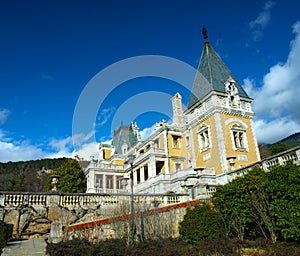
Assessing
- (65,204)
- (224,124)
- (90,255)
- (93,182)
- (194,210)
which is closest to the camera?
(90,255)

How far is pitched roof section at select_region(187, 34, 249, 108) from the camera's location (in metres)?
28.4

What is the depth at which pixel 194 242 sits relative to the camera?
33.6ft

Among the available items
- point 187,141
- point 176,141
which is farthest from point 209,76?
point 176,141

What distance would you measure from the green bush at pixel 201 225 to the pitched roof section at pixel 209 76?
18252mm

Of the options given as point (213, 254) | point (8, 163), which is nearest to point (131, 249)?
point (213, 254)

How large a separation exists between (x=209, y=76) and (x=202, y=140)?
22.6ft

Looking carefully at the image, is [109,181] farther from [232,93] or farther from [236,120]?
[232,93]

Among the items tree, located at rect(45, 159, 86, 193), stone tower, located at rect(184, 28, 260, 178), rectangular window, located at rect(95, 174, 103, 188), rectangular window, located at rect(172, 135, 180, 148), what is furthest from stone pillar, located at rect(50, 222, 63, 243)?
rectangular window, located at rect(172, 135, 180, 148)

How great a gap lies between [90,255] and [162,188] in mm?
20614

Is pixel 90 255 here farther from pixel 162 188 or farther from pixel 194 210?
pixel 162 188

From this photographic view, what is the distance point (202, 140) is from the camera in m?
28.9

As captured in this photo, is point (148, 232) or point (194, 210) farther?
point (194, 210)

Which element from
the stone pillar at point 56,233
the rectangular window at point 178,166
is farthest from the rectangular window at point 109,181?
the stone pillar at point 56,233

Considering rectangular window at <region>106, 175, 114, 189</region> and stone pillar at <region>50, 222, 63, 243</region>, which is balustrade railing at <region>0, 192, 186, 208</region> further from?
rectangular window at <region>106, 175, 114, 189</region>
